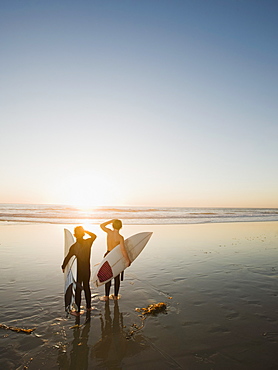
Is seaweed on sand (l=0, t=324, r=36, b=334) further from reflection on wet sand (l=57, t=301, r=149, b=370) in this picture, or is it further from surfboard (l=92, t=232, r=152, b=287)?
surfboard (l=92, t=232, r=152, b=287)

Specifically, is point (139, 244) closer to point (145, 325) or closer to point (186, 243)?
point (145, 325)

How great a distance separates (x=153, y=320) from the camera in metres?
5.06

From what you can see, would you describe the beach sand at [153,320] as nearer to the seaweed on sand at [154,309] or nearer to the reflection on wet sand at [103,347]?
the reflection on wet sand at [103,347]

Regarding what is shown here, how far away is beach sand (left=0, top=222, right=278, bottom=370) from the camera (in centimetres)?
383

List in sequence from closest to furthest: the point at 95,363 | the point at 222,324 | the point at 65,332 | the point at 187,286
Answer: the point at 95,363 < the point at 65,332 < the point at 222,324 < the point at 187,286

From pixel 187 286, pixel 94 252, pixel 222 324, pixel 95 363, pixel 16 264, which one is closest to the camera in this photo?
pixel 95 363

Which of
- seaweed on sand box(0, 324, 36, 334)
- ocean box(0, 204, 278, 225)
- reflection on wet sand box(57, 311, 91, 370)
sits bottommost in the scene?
reflection on wet sand box(57, 311, 91, 370)

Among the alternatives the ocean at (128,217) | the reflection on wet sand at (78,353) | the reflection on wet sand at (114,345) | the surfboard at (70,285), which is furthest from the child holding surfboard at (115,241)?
the ocean at (128,217)

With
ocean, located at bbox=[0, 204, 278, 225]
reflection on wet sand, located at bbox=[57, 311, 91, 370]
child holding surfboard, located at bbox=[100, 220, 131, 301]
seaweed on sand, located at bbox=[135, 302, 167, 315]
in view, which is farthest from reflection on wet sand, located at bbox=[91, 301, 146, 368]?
ocean, located at bbox=[0, 204, 278, 225]

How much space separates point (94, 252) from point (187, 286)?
17.1ft

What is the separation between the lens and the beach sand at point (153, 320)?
3834 millimetres

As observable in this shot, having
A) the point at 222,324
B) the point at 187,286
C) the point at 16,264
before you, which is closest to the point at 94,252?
the point at 16,264

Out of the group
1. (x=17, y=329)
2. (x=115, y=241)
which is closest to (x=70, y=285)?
(x=17, y=329)

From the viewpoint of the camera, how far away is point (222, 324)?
16.0ft
